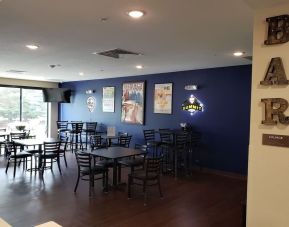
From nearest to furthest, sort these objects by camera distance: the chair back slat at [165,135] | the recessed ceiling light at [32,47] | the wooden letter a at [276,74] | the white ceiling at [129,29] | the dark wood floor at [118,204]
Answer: the wooden letter a at [276,74] < the white ceiling at [129,29] < the dark wood floor at [118,204] < the recessed ceiling light at [32,47] < the chair back slat at [165,135]

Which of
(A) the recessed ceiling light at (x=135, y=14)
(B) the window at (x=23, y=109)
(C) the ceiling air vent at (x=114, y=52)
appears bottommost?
(B) the window at (x=23, y=109)

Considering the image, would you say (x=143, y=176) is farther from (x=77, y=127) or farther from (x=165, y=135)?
(x=77, y=127)

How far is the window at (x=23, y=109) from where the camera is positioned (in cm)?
991

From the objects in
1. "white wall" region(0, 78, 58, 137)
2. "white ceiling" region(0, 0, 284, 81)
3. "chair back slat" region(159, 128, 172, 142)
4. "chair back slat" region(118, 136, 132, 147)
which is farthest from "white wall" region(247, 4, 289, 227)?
"white wall" region(0, 78, 58, 137)

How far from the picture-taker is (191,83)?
6922 mm

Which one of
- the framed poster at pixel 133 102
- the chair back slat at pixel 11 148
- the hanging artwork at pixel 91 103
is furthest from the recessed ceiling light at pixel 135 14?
the hanging artwork at pixel 91 103

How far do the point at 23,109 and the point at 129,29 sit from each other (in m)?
8.38

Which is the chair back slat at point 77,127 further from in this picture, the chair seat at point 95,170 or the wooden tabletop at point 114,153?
the chair seat at point 95,170

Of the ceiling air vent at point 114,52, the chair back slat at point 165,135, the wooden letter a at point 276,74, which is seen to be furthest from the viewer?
the chair back slat at point 165,135

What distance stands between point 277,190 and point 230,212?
6.28 feet

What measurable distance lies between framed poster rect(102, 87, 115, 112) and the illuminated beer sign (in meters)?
3.01

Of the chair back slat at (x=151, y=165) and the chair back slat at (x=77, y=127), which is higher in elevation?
the chair back slat at (x=77, y=127)

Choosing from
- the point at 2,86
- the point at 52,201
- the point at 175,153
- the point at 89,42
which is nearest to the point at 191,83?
the point at 175,153

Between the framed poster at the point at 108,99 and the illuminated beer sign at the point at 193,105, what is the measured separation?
301 centimetres
